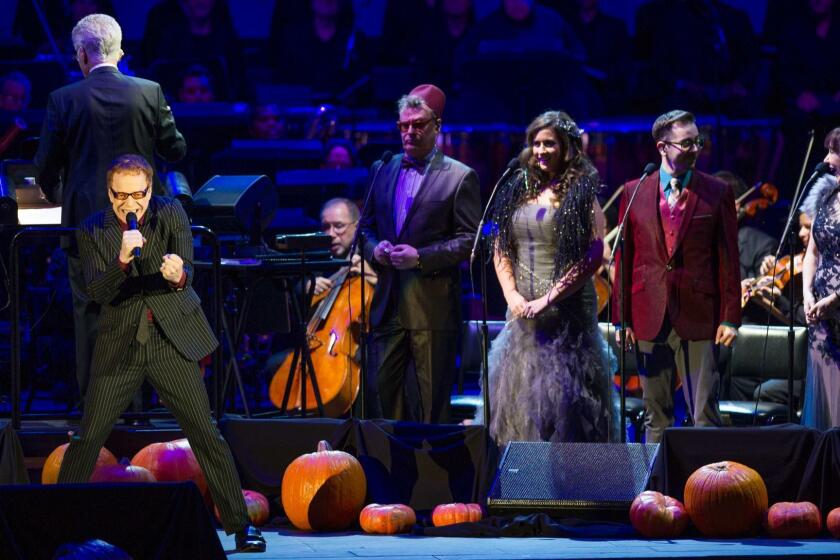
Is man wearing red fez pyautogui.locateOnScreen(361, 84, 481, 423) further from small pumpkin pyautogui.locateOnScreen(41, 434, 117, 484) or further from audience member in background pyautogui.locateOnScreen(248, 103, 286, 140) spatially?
audience member in background pyautogui.locateOnScreen(248, 103, 286, 140)

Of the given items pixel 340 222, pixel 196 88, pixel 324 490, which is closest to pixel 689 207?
pixel 324 490

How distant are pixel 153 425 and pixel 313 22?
5.20m

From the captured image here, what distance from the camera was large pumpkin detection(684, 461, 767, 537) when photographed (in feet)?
18.9

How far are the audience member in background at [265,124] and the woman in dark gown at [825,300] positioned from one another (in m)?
4.31

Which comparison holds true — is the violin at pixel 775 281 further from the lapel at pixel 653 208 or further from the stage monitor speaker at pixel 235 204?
the stage monitor speaker at pixel 235 204

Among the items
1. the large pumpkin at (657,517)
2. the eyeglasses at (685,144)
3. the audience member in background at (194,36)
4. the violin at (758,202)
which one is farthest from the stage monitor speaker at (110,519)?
the audience member in background at (194,36)

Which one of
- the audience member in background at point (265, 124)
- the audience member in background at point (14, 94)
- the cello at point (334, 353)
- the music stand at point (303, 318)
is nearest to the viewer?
the music stand at point (303, 318)

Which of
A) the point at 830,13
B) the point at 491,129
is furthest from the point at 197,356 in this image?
the point at 830,13

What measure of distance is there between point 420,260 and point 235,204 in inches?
41.1

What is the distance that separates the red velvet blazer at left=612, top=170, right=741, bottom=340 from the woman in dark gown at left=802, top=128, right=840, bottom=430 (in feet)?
1.22

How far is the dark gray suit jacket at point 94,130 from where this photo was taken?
625 cm

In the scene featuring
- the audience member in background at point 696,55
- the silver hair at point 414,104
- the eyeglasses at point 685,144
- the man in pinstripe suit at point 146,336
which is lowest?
the man in pinstripe suit at point 146,336

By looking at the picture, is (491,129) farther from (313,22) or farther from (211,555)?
(211,555)

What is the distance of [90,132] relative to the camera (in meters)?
6.26
